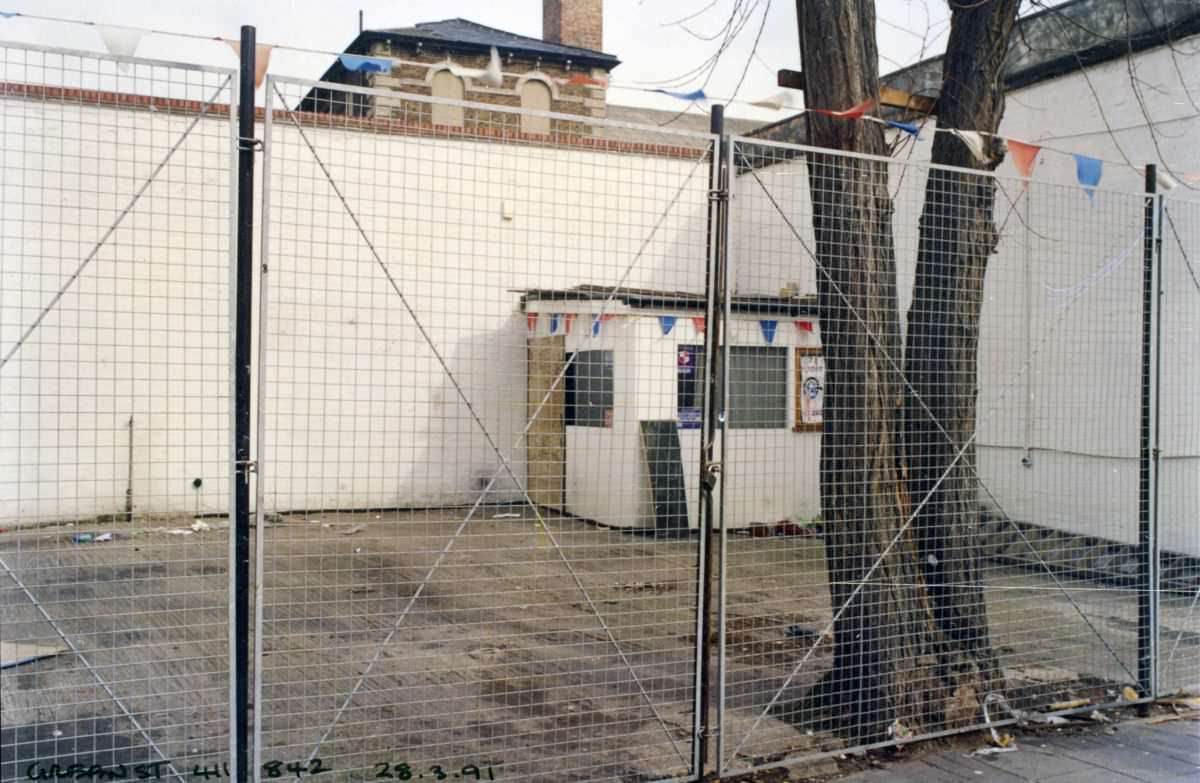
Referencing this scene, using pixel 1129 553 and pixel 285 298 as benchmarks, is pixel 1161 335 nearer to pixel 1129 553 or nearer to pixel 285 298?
pixel 1129 553

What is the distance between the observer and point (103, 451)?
1282 centimetres

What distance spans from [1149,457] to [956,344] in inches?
57.0

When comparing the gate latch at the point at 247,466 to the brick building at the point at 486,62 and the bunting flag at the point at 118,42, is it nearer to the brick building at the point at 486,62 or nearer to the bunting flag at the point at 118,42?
the bunting flag at the point at 118,42

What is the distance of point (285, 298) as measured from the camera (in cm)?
1354

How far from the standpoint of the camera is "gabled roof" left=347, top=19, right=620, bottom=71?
67.2ft

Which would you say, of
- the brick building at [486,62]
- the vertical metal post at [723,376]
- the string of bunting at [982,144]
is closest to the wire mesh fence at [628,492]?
the vertical metal post at [723,376]

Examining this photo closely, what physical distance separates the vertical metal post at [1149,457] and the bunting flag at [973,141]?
1225 mm

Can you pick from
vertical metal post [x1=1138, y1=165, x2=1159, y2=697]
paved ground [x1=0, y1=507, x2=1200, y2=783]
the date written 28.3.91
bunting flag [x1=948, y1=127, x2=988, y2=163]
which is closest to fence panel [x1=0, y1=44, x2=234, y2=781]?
paved ground [x1=0, y1=507, x2=1200, y2=783]

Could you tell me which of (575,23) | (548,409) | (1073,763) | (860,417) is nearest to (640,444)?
(548,409)

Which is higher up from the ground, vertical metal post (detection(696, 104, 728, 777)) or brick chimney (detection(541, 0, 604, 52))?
brick chimney (detection(541, 0, 604, 52))

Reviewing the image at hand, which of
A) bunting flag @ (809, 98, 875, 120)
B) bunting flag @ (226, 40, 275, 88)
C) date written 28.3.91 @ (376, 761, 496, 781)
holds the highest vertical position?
bunting flag @ (809, 98, 875, 120)

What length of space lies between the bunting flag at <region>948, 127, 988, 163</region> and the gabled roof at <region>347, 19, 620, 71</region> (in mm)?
15884

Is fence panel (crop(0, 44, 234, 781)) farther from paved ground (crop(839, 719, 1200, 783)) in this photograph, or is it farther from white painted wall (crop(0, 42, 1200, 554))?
paved ground (crop(839, 719, 1200, 783))

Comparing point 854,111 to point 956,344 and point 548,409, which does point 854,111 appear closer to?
point 956,344
